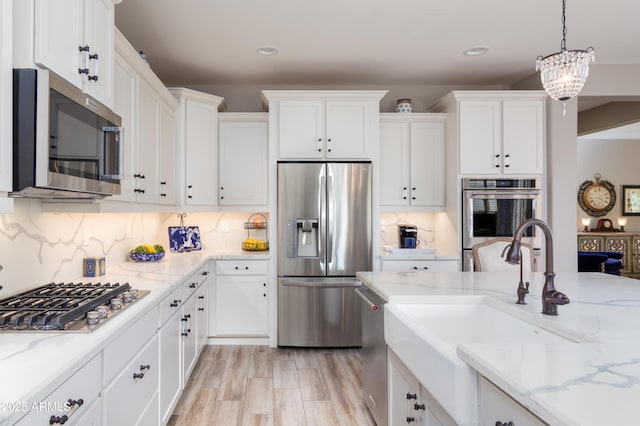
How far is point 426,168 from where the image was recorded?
164 inches

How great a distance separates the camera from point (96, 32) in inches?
70.1

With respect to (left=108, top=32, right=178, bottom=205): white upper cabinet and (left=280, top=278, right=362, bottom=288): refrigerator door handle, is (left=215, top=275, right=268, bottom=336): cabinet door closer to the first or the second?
(left=280, top=278, right=362, bottom=288): refrigerator door handle

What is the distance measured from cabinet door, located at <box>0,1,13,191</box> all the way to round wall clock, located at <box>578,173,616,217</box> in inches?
371

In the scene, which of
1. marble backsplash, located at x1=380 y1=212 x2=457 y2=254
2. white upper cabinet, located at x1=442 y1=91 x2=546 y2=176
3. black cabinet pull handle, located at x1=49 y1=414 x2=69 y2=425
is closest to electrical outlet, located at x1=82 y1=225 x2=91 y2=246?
black cabinet pull handle, located at x1=49 y1=414 x2=69 y2=425

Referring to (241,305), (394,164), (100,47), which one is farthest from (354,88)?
(100,47)

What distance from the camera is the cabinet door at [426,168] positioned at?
4.16 metres

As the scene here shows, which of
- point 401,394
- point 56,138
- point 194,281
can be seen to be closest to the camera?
point 56,138

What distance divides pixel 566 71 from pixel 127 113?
8.38ft

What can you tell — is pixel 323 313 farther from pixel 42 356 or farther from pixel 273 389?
pixel 42 356

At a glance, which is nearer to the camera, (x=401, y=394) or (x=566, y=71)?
(x=401, y=394)

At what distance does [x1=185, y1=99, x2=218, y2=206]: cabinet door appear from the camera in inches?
150

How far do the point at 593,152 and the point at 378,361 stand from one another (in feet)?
27.9

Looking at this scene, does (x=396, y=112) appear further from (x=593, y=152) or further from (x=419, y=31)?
(x=593, y=152)

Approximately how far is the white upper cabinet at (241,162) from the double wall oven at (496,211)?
2034 millimetres
